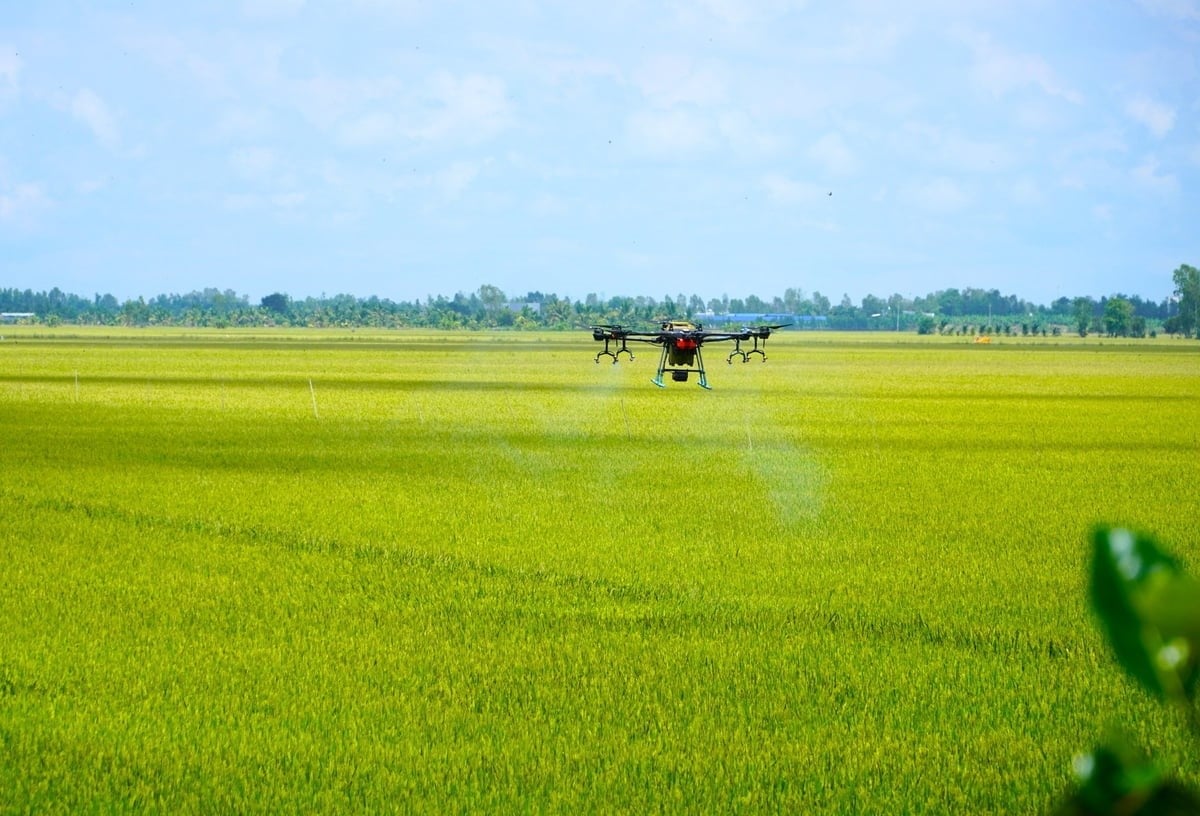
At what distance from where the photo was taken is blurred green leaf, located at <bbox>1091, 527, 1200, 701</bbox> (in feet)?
2.20

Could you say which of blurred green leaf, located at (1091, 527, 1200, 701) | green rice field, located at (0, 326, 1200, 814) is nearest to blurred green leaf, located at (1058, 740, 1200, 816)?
blurred green leaf, located at (1091, 527, 1200, 701)

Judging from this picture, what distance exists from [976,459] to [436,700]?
23.7 meters

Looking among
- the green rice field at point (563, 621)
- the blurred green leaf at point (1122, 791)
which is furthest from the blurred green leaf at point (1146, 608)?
the green rice field at point (563, 621)

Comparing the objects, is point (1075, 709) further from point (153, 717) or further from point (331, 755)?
point (153, 717)

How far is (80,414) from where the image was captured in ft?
147

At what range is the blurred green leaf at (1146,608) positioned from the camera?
26.5 inches

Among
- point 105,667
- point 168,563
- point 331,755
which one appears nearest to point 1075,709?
point 331,755

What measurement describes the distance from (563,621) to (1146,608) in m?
14.6

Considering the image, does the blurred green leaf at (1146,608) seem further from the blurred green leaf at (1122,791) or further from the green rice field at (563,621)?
the green rice field at (563,621)

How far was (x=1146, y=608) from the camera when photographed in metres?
0.68

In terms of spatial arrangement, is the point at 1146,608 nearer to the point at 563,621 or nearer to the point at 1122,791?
the point at 1122,791

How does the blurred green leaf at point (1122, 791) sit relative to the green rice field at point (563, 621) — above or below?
above

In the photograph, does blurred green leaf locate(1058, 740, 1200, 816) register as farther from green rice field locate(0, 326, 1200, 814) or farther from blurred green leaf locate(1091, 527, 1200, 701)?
green rice field locate(0, 326, 1200, 814)

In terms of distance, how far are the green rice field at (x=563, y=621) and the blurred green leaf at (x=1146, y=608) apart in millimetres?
859
